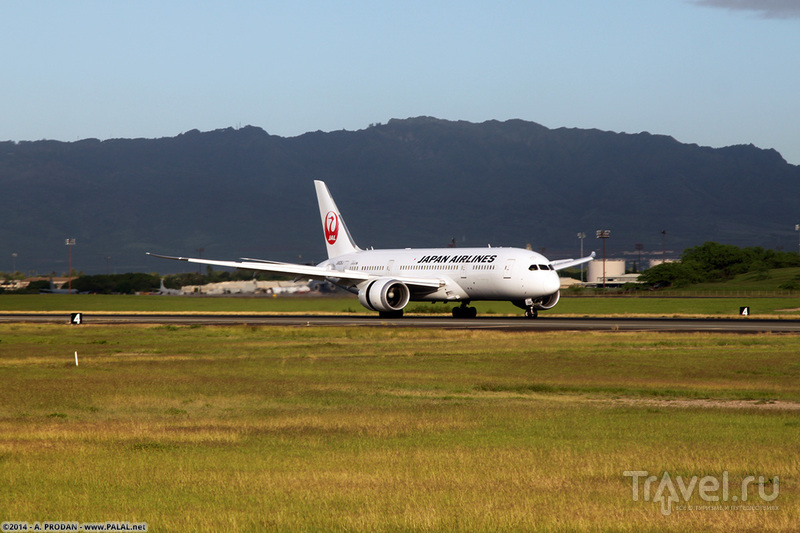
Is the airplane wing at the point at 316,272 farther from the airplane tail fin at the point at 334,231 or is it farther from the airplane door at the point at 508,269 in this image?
the airplane tail fin at the point at 334,231

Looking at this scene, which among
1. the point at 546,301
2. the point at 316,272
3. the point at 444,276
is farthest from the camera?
the point at 316,272

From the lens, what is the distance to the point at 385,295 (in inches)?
2618

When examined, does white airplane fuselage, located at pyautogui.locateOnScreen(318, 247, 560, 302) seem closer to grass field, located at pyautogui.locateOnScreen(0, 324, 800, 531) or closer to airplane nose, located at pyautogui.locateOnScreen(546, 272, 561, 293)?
airplane nose, located at pyautogui.locateOnScreen(546, 272, 561, 293)

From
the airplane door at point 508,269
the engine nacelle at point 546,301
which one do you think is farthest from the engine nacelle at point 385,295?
the engine nacelle at point 546,301

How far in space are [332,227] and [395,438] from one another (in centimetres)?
6591

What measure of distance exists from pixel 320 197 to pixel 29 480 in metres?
71.5

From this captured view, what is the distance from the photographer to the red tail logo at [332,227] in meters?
83.8

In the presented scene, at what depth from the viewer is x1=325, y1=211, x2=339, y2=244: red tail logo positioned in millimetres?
83750

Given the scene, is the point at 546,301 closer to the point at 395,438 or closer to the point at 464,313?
the point at 464,313

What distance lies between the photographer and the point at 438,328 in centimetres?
5478

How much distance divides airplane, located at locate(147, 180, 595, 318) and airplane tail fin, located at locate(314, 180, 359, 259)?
16.2 ft

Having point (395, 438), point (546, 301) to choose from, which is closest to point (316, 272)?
point (546, 301)

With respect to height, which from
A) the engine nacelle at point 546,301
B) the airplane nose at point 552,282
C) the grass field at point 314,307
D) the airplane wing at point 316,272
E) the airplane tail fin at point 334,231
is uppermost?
the airplane tail fin at point 334,231

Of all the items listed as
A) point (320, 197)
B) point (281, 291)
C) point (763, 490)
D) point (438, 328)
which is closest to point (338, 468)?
point (763, 490)
